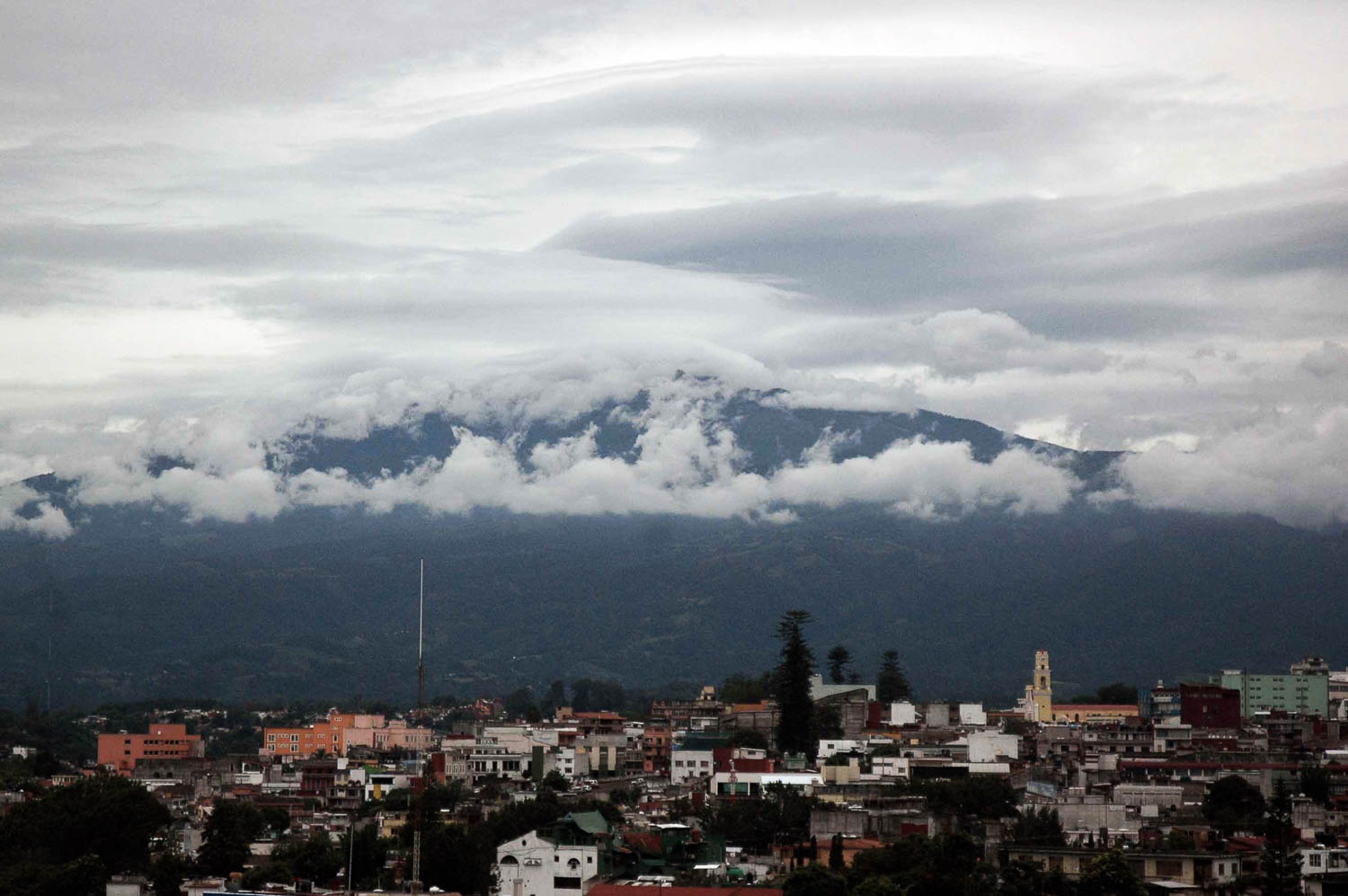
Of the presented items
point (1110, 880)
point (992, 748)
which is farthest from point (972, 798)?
point (1110, 880)

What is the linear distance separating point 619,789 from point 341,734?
4434 centimetres

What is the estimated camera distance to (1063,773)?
77.0 m

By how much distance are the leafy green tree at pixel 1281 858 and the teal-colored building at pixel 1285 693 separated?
67.7 meters

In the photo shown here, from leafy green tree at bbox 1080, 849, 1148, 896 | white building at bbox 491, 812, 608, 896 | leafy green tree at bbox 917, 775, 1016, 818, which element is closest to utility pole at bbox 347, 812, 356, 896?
white building at bbox 491, 812, 608, 896

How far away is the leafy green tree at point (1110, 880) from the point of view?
48.5 metres

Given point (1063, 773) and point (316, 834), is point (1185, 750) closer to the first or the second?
point (1063, 773)

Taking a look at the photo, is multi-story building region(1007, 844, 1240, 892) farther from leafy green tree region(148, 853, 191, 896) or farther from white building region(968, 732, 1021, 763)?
white building region(968, 732, 1021, 763)

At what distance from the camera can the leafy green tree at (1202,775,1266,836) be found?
63938 mm

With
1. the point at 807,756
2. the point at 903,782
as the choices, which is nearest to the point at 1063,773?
the point at 903,782

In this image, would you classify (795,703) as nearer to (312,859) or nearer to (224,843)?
(224,843)

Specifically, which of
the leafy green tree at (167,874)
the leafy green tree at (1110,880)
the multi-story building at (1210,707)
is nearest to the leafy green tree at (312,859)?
the leafy green tree at (167,874)

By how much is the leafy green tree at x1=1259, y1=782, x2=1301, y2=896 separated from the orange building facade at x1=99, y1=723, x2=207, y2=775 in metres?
77.4

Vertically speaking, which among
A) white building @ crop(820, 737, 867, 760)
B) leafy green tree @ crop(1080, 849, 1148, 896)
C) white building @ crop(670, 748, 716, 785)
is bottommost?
leafy green tree @ crop(1080, 849, 1148, 896)

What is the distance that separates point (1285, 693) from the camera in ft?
408
